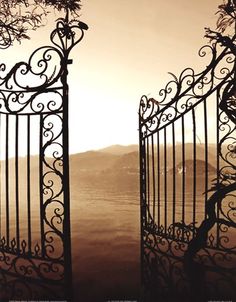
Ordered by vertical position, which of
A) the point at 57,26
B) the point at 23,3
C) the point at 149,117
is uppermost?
the point at 23,3

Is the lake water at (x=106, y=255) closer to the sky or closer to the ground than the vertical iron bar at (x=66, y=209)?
closer to the ground

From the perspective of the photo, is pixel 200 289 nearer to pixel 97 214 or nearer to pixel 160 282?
pixel 160 282

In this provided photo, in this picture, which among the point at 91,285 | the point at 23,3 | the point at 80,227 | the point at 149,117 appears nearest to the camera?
the point at 91,285

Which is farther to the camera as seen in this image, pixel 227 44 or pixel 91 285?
pixel 91 285

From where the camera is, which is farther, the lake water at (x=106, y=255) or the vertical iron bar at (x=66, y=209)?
the lake water at (x=106, y=255)

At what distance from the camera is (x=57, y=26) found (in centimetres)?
512

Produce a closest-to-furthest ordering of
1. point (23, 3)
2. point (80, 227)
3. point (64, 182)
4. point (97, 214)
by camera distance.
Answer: point (64, 182), point (23, 3), point (80, 227), point (97, 214)

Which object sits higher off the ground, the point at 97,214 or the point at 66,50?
the point at 66,50

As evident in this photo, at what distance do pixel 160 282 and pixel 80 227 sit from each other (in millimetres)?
5637

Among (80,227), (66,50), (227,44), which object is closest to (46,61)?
(66,50)

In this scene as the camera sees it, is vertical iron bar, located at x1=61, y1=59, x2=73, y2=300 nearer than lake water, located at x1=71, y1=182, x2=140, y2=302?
Yes

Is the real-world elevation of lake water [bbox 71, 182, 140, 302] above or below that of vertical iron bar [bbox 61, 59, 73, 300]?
below

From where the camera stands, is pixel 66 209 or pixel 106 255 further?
pixel 106 255

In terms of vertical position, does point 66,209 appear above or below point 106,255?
above
